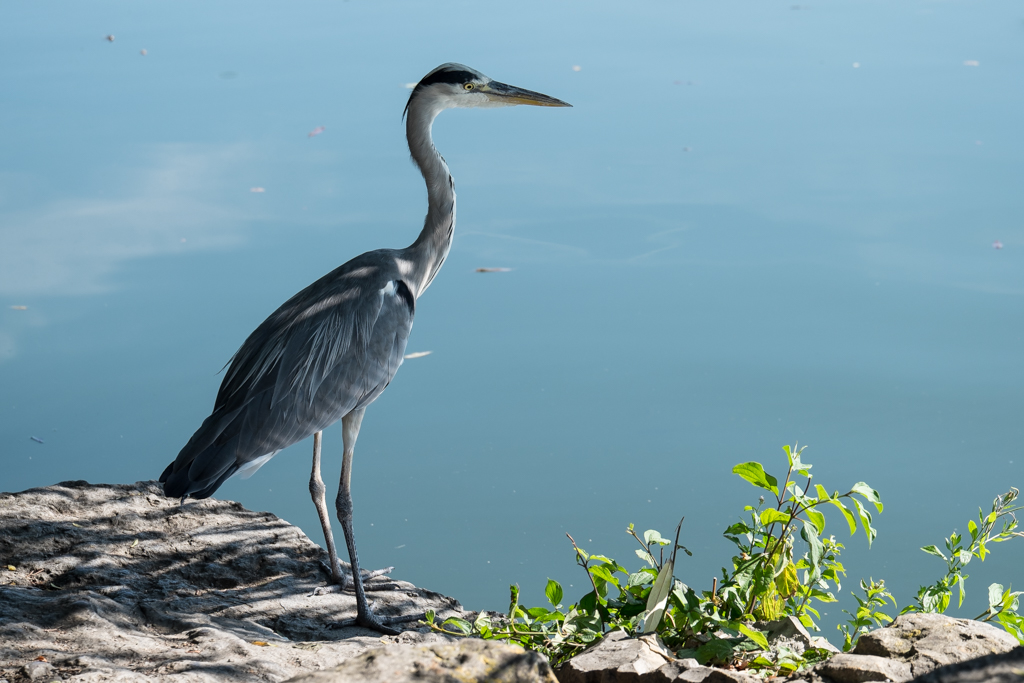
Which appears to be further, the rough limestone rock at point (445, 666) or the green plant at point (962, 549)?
the green plant at point (962, 549)

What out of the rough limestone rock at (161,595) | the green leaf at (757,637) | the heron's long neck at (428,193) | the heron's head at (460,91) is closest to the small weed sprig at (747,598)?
the green leaf at (757,637)

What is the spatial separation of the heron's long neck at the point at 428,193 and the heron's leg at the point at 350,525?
2.08 feet

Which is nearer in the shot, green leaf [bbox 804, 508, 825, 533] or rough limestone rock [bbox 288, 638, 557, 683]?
rough limestone rock [bbox 288, 638, 557, 683]

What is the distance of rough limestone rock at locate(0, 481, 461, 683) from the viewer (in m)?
2.14

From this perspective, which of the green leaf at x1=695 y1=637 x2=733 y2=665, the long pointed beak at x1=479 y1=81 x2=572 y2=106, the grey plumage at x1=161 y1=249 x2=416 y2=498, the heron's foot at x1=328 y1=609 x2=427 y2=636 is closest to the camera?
the green leaf at x1=695 y1=637 x2=733 y2=665

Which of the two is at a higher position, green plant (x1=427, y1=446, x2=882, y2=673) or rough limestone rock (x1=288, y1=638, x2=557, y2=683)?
rough limestone rock (x1=288, y1=638, x2=557, y2=683)

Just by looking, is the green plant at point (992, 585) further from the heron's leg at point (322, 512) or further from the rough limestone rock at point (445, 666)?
the heron's leg at point (322, 512)

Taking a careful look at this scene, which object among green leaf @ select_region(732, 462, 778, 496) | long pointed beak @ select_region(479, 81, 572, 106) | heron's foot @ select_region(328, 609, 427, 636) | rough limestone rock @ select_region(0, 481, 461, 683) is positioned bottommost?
heron's foot @ select_region(328, 609, 427, 636)

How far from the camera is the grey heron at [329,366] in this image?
9.05 ft

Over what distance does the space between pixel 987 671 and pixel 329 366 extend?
2.32 metres

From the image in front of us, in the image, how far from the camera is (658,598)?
2.01m

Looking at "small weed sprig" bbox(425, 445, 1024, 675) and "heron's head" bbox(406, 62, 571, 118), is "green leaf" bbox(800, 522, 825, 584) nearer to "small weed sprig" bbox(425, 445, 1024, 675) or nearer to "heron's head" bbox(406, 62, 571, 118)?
"small weed sprig" bbox(425, 445, 1024, 675)

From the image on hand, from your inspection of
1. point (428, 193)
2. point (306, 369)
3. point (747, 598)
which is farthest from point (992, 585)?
point (428, 193)

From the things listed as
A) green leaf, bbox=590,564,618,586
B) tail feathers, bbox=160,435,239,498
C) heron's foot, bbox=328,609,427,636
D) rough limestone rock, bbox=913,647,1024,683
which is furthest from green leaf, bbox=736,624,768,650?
tail feathers, bbox=160,435,239,498
